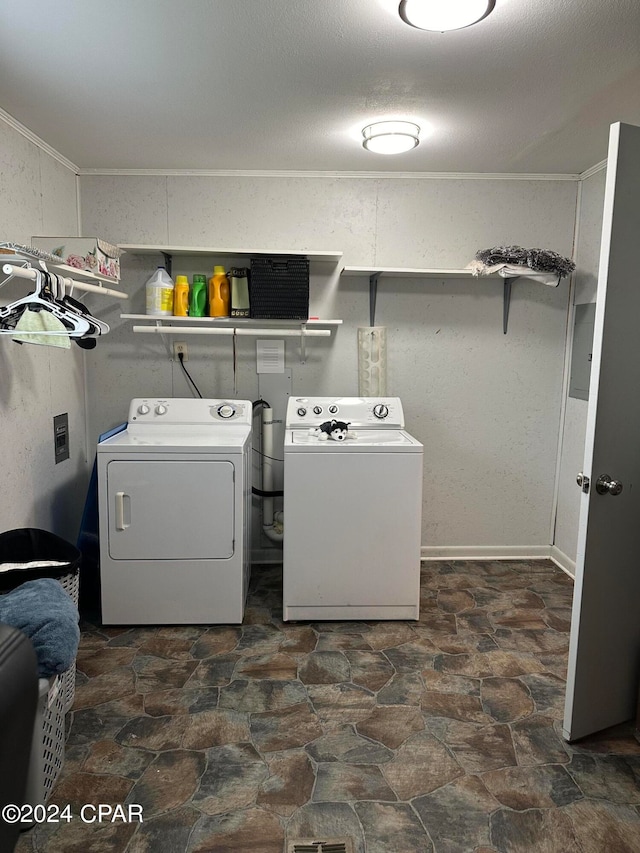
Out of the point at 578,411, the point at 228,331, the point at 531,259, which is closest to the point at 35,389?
the point at 228,331

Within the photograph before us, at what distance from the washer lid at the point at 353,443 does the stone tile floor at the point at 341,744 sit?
2.92ft

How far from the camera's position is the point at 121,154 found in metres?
3.12

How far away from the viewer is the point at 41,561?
228cm

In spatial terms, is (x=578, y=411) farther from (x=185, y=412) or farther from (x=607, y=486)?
(x=185, y=412)

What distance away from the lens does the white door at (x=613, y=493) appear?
1825 millimetres

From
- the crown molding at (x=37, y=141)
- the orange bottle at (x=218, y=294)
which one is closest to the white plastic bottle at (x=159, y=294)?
the orange bottle at (x=218, y=294)

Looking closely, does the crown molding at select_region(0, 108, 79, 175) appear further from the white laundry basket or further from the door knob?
the door knob

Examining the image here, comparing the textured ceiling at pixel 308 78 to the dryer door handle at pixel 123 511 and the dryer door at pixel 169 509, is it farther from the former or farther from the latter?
the dryer door handle at pixel 123 511

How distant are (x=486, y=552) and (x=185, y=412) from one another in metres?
2.10

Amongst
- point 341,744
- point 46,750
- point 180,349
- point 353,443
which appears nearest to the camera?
point 46,750

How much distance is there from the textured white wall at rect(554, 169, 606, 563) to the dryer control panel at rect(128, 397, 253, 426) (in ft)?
6.39

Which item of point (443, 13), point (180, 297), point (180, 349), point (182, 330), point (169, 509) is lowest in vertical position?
point (169, 509)

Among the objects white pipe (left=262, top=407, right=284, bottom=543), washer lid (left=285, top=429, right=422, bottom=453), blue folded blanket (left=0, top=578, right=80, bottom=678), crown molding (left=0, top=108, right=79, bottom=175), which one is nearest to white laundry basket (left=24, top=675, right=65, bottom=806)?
blue folded blanket (left=0, top=578, right=80, bottom=678)

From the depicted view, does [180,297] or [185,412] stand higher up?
[180,297]
